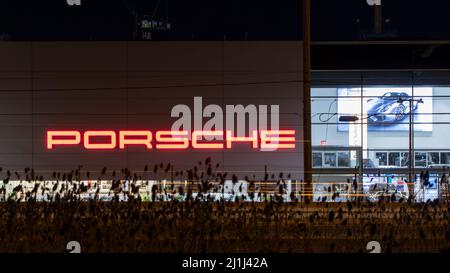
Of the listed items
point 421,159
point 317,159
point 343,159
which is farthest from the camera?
point 317,159

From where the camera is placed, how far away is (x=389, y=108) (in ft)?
104

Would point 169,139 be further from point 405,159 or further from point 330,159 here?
point 405,159

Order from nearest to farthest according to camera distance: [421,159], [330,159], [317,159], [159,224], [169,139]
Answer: [159,224] → [169,139] → [421,159] → [330,159] → [317,159]

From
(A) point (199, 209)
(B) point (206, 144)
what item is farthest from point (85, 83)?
(A) point (199, 209)

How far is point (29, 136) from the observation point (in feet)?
101

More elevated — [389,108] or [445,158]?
[389,108]

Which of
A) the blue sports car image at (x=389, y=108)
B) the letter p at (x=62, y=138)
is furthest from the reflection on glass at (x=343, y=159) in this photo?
the letter p at (x=62, y=138)

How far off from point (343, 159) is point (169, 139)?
22.4 feet

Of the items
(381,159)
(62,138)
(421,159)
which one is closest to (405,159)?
(421,159)

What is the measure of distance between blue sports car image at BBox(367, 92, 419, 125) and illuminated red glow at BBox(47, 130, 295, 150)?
3.66 m

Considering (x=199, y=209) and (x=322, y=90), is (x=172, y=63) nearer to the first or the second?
(x=322, y=90)

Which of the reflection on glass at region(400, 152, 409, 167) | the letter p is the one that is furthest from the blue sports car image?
the letter p

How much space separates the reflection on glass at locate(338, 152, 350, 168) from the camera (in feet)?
103

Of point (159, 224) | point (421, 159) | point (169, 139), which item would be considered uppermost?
point (169, 139)
